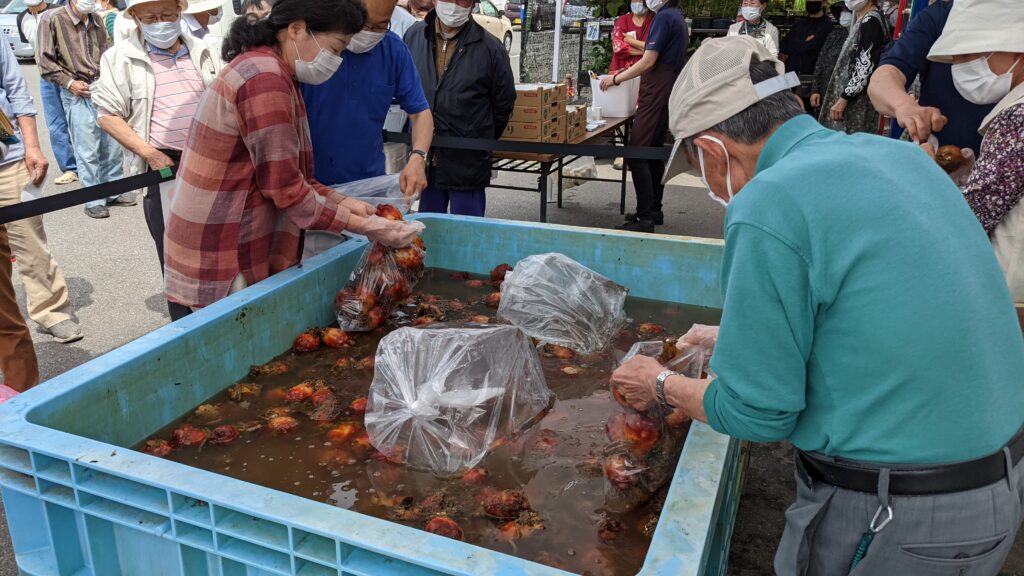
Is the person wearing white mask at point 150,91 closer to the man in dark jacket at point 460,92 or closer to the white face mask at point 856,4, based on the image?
the man in dark jacket at point 460,92

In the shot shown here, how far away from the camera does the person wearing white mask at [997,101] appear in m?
2.37

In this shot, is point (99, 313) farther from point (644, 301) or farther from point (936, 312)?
point (936, 312)

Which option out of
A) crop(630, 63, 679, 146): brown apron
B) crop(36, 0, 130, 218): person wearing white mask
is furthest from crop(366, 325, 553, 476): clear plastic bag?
crop(36, 0, 130, 218): person wearing white mask

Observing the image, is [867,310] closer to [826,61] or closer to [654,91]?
[654,91]

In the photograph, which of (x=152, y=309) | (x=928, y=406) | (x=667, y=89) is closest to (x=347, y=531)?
(x=928, y=406)

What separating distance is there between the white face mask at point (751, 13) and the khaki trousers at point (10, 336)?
8.32 m

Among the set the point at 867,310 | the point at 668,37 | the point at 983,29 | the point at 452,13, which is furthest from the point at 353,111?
the point at 668,37

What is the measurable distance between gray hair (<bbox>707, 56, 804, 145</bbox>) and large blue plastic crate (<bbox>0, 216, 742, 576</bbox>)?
74 centimetres

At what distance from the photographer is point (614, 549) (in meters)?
1.93

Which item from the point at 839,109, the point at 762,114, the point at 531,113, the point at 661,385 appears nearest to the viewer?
the point at 762,114

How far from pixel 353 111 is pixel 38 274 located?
2.80m

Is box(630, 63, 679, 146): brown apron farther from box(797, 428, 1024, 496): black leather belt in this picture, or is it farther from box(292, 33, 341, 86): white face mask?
box(797, 428, 1024, 496): black leather belt

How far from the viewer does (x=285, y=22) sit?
285 centimetres

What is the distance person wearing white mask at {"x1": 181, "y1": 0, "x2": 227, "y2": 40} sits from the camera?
5.21 meters
